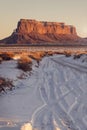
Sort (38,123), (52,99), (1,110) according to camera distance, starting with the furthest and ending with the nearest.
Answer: (52,99) → (1,110) → (38,123)

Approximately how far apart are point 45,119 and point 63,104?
243cm

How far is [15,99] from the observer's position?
14.0 meters

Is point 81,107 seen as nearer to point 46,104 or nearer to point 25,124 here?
point 46,104

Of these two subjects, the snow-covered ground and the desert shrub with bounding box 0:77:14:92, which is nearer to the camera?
the snow-covered ground

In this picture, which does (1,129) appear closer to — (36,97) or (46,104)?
(46,104)

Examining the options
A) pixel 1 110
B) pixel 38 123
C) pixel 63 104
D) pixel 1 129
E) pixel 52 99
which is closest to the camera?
pixel 1 129

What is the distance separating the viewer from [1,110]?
1193 cm

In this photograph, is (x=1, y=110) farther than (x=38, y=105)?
No

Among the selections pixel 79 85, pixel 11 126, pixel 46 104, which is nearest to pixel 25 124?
pixel 11 126

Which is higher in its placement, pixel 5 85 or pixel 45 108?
pixel 45 108

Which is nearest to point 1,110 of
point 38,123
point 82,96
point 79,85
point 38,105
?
point 38,105

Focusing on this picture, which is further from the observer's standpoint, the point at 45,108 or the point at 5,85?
the point at 5,85

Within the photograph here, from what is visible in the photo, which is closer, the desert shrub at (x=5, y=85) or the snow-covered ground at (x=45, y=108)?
the snow-covered ground at (x=45, y=108)

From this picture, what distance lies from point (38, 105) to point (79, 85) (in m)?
5.05
